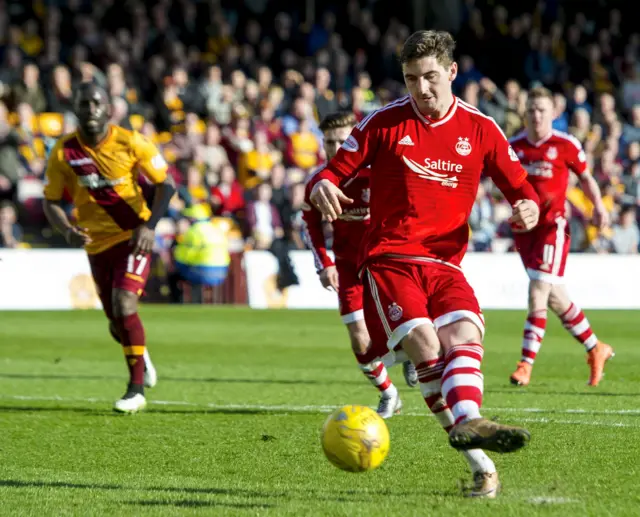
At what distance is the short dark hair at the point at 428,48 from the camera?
5938 mm

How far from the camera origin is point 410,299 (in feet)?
19.5

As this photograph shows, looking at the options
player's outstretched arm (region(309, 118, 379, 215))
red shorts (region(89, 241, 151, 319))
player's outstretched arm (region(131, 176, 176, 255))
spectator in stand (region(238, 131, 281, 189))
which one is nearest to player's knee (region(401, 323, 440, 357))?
player's outstretched arm (region(309, 118, 379, 215))

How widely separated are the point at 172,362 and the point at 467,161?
302 inches

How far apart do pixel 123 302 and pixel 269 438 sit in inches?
85.6

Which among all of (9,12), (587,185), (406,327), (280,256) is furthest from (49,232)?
(406,327)

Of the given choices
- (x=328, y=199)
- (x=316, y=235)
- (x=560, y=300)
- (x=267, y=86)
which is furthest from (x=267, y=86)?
(x=328, y=199)

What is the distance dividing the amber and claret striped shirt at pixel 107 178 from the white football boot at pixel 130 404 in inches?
46.9

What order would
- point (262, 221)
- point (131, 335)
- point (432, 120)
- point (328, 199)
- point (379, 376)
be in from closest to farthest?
point (328, 199)
point (432, 120)
point (379, 376)
point (131, 335)
point (262, 221)

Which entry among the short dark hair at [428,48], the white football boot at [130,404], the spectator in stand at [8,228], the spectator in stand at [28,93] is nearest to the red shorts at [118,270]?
the white football boot at [130,404]

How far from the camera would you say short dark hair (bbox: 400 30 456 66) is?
19.5 ft

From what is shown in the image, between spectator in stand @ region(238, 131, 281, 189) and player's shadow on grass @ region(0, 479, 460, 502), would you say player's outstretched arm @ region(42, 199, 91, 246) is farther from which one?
spectator in stand @ region(238, 131, 281, 189)

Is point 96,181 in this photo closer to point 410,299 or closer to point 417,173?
point 417,173

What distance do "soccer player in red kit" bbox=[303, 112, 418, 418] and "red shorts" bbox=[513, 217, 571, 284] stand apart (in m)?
2.55

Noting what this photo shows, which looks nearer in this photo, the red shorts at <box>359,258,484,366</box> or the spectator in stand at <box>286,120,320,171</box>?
the red shorts at <box>359,258,484,366</box>
